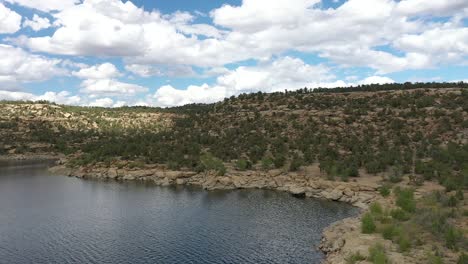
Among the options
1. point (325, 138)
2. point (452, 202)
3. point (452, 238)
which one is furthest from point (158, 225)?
point (325, 138)

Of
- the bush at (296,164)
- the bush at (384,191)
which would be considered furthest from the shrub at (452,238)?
the bush at (296,164)

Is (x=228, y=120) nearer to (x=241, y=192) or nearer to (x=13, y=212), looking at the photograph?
(x=241, y=192)

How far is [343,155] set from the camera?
7925 centimetres

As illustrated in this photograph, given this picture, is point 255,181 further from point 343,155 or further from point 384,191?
point 384,191

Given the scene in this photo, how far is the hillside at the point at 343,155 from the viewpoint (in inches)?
1597

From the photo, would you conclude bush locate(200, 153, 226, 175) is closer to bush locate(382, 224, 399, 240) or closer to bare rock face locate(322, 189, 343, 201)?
bare rock face locate(322, 189, 343, 201)

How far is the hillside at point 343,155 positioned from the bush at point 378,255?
295mm

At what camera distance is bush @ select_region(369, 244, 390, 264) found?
1209 inches

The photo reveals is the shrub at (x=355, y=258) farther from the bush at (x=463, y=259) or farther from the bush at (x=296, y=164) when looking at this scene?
the bush at (x=296, y=164)

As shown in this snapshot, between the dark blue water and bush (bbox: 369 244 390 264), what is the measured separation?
6.05 m

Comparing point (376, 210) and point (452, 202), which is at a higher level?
point (452, 202)

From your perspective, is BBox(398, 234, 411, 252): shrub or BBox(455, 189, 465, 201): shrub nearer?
BBox(398, 234, 411, 252): shrub

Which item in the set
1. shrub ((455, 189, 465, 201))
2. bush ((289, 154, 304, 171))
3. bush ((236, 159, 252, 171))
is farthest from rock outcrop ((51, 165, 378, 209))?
shrub ((455, 189, 465, 201))

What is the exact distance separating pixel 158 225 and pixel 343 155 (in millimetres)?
41406
